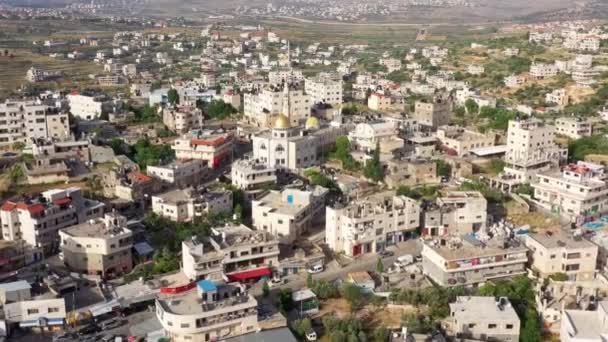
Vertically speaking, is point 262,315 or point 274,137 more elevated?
point 274,137

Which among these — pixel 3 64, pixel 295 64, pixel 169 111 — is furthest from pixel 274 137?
pixel 3 64

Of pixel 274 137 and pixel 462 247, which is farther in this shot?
pixel 274 137

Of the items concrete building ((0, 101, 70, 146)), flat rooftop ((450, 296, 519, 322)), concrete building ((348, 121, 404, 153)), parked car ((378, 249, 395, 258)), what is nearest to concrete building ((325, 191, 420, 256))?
parked car ((378, 249, 395, 258))

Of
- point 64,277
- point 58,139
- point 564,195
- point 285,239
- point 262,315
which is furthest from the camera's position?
point 58,139

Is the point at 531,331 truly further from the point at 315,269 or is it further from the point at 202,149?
the point at 202,149

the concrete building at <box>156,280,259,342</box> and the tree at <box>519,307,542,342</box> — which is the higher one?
the concrete building at <box>156,280,259,342</box>

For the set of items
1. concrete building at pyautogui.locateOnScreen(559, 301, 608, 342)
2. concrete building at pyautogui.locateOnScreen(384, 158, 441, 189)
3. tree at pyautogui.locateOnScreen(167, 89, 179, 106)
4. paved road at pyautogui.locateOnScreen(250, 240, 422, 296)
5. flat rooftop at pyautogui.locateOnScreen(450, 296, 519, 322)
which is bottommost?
paved road at pyautogui.locateOnScreen(250, 240, 422, 296)

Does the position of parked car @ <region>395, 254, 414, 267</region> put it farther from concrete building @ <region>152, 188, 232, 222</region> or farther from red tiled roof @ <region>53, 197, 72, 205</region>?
red tiled roof @ <region>53, 197, 72, 205</region>

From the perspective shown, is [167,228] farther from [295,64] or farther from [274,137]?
[295,64]
